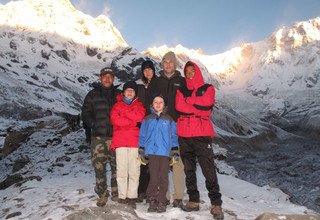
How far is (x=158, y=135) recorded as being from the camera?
9.21m

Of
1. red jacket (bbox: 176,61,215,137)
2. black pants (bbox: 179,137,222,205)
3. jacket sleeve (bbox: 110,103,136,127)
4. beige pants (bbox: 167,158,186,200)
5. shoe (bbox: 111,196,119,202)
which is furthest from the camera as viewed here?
shoe (bbox: 111,196,119,202)

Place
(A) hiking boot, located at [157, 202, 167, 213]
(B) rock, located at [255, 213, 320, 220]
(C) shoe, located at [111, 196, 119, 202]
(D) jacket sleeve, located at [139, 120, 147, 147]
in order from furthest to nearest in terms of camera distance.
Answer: (C) shoe, located at [111, 196, 119, 202]
(D) jacket sleeve, located at [139, 120, 147, 147]
(A) hiking boot, located at [157, 202, 167, 213]
(B) rock, located at [255, 213, 320, 220]

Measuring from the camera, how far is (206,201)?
1038cm

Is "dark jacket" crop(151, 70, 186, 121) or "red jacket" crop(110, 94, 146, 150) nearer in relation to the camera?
"red jacket" crop(110, 94, 146, 150)

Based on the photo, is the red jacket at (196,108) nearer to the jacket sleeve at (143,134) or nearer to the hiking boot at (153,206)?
the jacket sleeve at (143,134)

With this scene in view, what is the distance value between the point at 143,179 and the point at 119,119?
1.75m

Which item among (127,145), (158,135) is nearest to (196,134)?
(158,135)

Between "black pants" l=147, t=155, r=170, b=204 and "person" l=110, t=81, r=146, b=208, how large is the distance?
1.49ft

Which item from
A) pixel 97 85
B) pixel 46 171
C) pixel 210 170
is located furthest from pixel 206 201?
pixel 46 171

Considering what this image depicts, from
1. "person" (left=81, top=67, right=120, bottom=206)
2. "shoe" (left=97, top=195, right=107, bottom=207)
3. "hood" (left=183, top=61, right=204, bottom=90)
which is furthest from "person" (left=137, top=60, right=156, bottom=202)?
"hood" (left=183, top=61, right=204, bottom=90)

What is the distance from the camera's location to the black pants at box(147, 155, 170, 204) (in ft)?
30.2

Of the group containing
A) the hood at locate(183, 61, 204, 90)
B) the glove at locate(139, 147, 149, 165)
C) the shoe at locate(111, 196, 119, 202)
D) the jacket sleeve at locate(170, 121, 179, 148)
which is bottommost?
the shoe at locate(111, 196, 119, 202)

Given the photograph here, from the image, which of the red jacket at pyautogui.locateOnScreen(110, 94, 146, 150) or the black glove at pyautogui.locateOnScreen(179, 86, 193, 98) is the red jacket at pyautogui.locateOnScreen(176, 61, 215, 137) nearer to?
the black glove at pyautogui.locateOnScreen(179, 86, 193, 98)

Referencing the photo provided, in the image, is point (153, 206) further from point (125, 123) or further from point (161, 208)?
point (125, 123)
